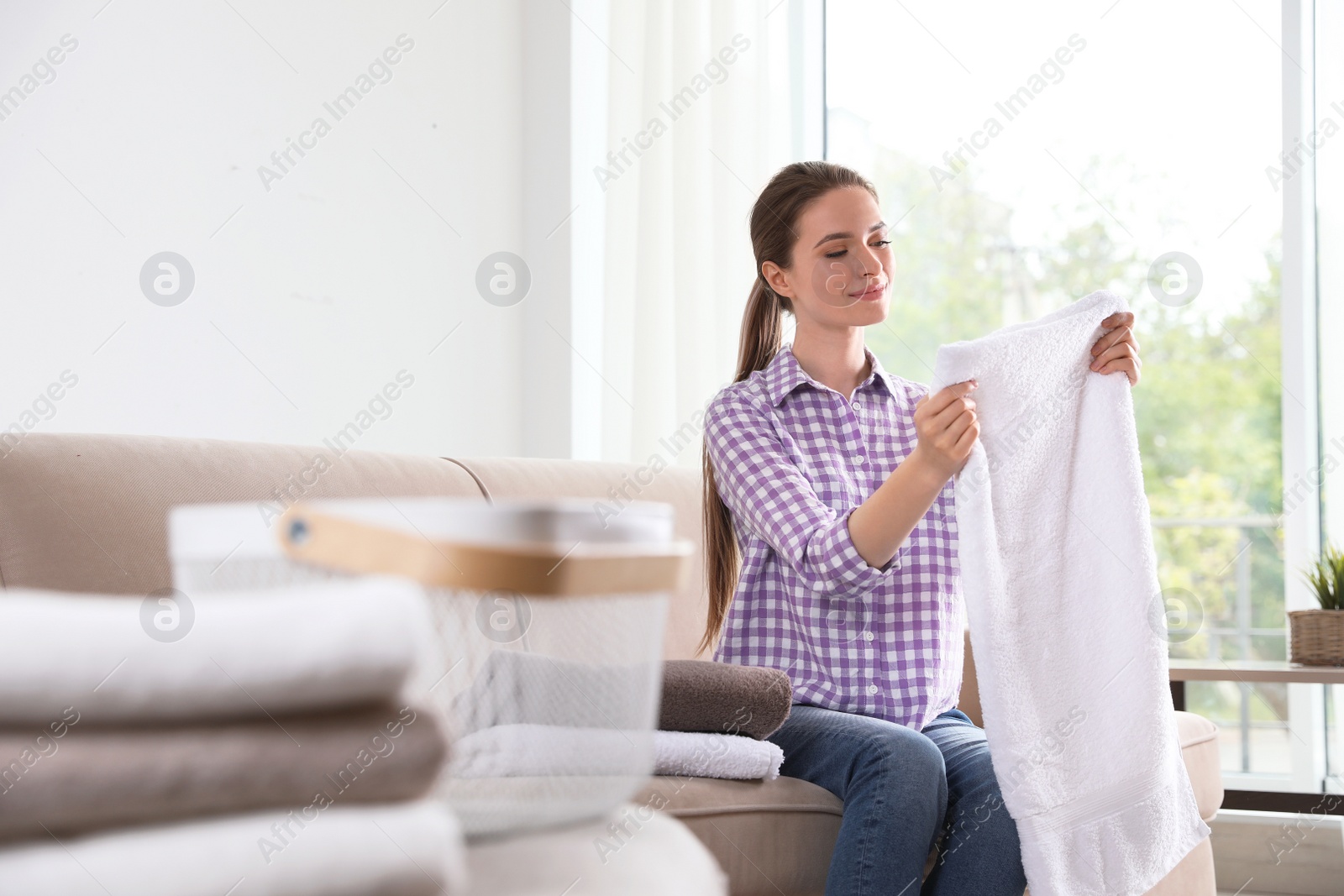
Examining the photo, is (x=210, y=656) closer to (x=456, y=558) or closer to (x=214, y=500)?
(x=456, y=558)

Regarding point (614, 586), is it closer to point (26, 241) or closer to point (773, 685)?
point (773, 685)

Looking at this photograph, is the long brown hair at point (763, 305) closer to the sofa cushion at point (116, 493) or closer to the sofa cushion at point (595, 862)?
the sofa cushion at point (116, 493)

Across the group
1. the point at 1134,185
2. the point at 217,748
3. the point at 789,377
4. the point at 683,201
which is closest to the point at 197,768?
the point at 217,748

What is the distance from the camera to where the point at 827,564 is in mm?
1300

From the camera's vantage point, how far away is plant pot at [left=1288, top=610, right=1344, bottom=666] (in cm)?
203

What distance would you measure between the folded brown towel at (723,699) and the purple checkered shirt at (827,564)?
139 mm

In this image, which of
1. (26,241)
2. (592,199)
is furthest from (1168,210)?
(26,241)

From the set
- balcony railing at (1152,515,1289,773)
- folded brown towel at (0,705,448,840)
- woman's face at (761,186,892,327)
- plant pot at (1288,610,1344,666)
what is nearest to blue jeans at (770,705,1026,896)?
woman's face at (761,186,892,327)

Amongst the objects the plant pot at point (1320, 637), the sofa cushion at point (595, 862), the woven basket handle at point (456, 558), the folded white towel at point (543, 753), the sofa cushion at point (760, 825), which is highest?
the woven basket handle at point (456, 558)

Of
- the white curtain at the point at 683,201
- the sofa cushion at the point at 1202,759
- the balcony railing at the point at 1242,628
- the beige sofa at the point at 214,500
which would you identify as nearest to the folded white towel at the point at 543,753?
the beige sofa at the point at 214,500

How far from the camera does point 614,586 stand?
1.29ft

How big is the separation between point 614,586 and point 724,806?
920 mm

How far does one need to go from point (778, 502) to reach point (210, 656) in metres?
1.08

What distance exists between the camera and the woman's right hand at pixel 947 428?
1185 mm
